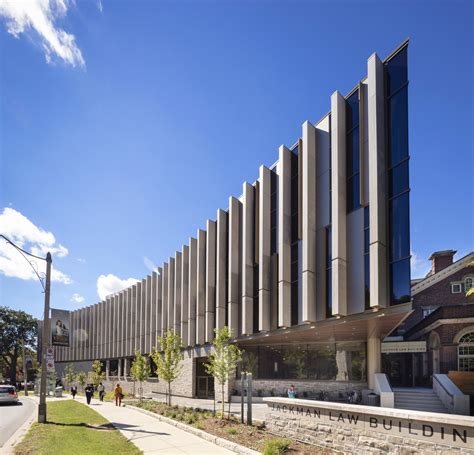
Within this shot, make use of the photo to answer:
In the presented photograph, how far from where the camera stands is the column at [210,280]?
35219mm

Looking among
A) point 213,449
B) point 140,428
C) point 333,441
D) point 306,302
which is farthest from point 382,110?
point 140,428

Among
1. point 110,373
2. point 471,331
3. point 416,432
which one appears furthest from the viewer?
point 110,373

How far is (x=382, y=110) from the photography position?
20.9m

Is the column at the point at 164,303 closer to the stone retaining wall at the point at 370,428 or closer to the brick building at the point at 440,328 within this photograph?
the brick building at the point at 440,328

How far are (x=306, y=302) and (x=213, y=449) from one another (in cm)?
1069

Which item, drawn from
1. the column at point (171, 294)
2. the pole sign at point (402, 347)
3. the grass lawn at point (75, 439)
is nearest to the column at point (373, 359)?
the pole sign at point (402, 347)

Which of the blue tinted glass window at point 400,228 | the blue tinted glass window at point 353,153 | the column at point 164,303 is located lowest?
the column at point 164,303

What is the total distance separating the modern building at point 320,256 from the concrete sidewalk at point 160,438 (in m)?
8.74

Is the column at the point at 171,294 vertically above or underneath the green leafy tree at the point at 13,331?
above

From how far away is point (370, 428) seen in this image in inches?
455

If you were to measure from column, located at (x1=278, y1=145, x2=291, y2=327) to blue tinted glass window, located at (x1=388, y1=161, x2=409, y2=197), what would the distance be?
7388 millimetres

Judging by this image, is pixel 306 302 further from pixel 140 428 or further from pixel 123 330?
pixel 123 330

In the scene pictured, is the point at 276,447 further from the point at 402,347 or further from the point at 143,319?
the point at 143,319

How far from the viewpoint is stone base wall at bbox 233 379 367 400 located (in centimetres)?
2542
